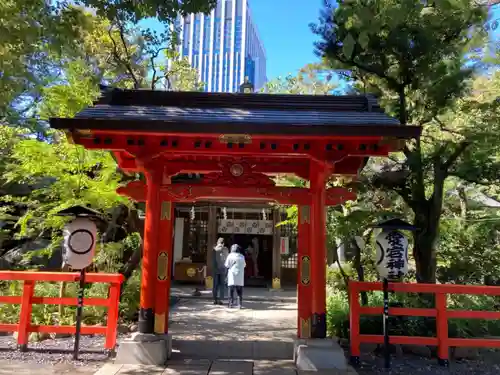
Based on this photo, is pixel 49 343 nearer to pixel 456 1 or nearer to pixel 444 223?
pixel 456 1

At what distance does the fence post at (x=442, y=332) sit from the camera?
6336mm

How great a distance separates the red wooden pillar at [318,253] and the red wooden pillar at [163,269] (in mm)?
2268

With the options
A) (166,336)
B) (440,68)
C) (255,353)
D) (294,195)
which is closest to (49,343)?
(166,336)

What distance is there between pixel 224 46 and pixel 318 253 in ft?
71.4

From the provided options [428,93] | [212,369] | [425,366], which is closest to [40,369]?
[212,369]

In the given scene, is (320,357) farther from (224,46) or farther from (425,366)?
(224,46)

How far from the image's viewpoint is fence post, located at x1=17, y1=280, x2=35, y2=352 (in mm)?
6590

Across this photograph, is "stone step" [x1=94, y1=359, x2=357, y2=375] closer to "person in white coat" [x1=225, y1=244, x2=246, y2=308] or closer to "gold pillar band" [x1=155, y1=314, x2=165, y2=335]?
"gold pillar band" [x1=155, y1=314, x2=165, y2=335]

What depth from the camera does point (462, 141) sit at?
7.63 meters

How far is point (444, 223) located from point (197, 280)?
9428mm

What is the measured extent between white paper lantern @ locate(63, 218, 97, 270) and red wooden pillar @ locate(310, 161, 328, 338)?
3387 millimetres

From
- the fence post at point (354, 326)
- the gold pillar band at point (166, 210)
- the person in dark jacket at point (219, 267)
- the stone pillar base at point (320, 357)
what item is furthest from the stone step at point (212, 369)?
the person in dark jacket at point (219, 267)

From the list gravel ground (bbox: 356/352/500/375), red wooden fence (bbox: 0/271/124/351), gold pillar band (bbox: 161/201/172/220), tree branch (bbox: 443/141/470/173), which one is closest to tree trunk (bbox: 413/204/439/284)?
tree branch (bbox: 443/141/470/173)

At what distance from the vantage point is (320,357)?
5.98m
